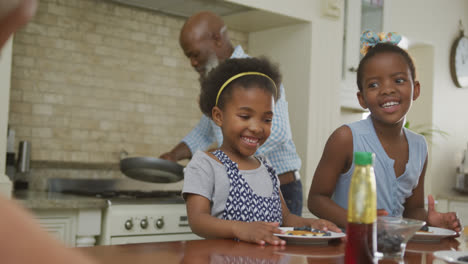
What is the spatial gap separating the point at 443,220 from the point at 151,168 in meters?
1.34

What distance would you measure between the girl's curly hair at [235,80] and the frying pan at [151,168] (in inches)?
34.5

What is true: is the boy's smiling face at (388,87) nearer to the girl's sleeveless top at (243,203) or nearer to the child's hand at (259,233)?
the girl's sleeveless top at (243,203)

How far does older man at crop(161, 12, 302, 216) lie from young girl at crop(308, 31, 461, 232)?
1.40 ft

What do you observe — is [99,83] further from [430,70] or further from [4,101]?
[430,70]

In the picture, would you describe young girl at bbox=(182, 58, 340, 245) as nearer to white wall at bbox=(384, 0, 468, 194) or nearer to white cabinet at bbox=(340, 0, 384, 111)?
white cabinet at bbox=(340, 0, 384, 111)

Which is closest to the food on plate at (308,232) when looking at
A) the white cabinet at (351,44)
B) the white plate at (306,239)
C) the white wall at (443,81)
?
the white plate at (306,239)

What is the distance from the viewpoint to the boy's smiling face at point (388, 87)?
59.2 inches

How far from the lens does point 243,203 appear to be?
4.30 ft

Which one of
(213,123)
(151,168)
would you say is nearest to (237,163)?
(213,123)

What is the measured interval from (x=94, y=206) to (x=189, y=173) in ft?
3.69

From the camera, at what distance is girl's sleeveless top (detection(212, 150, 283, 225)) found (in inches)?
51.0

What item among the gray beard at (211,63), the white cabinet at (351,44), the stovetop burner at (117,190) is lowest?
the stovetop burner at (117,190)

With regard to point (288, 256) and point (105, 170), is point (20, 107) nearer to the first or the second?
point (105, 170)

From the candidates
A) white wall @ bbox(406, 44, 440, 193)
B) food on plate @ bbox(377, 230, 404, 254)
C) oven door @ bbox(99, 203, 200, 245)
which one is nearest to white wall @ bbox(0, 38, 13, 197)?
Result: oven door @ bbox(99, 203, 200, 245)
